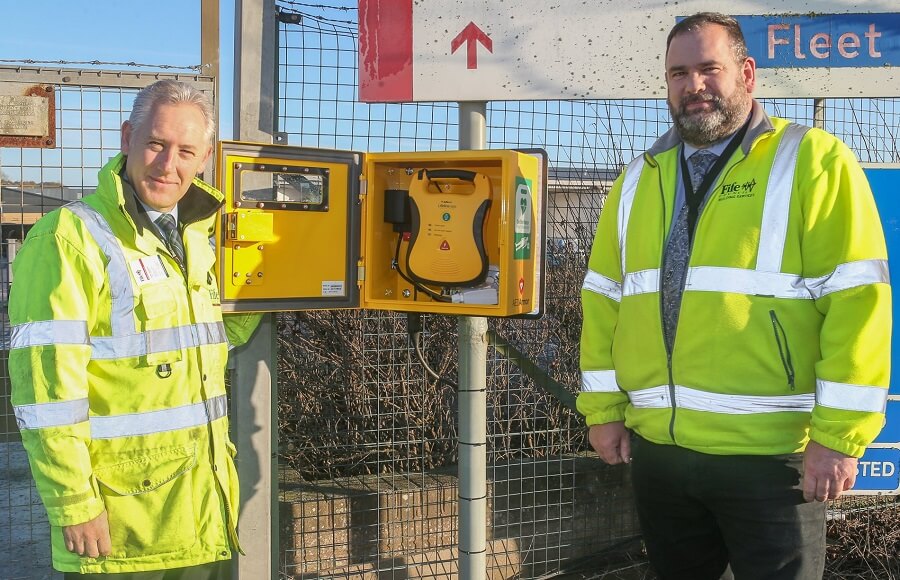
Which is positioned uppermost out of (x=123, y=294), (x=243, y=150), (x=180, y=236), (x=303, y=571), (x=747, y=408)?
(x=243, y=150)

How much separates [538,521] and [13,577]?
95.7 inches

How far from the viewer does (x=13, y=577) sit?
3.43 m

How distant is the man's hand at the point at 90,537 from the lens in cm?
205

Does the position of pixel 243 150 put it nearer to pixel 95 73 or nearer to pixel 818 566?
pixel 95 73

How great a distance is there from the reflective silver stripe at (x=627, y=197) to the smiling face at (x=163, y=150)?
4.16 feet

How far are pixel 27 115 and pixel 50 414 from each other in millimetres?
1318

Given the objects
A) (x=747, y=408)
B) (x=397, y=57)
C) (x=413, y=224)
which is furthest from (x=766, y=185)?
(x=397, y=57)

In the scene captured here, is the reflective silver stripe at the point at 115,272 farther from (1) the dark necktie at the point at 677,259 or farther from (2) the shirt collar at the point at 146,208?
(1) the dark necktie at the point at 677,259

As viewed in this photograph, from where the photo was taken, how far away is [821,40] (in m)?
3.10

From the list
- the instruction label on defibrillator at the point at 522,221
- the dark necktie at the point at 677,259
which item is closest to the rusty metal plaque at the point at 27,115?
the instruction label on defibrillator at the point at 522,221

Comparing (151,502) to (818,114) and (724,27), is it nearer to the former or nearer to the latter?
(724,27)

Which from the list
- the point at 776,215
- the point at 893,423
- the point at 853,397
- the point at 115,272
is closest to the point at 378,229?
the point at 115,272

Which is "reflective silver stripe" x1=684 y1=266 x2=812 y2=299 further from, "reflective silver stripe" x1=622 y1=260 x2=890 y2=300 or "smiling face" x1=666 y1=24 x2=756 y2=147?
"smiling face" x1=666 y1=24 x2=756 y2=147

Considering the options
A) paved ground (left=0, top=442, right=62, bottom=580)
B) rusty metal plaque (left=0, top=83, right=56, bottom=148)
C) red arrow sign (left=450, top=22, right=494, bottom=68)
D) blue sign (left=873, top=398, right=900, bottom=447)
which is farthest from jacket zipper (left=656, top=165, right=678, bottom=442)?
paved ground (left=0, top=442, right=62, bottom=580)
